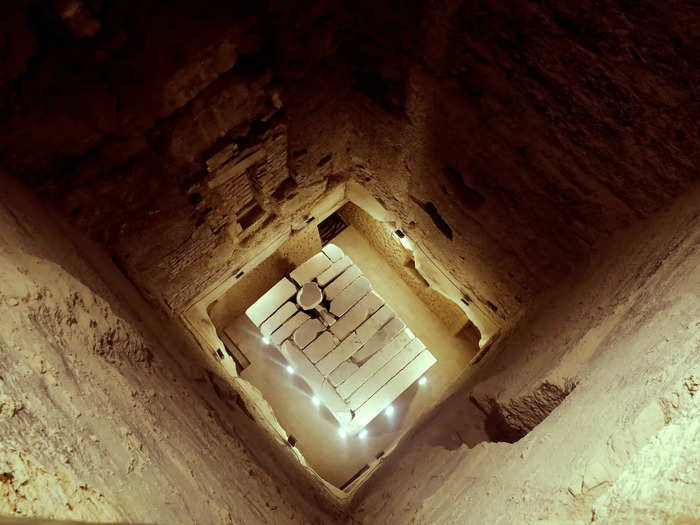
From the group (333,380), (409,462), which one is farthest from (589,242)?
(333,380)

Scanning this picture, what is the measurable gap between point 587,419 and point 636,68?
4.35 ft

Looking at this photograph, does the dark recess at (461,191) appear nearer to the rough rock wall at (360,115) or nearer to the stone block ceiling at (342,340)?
the rough rock wall at (360,115)

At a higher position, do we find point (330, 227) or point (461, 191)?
point (330, 227)

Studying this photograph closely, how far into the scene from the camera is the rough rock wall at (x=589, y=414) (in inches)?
43.1

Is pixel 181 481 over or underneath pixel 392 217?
underneath

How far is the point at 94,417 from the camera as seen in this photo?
145 centimetres

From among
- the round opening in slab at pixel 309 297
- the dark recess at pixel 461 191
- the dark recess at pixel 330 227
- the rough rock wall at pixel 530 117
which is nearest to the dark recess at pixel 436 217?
the rough rock wall at pixel 530 117

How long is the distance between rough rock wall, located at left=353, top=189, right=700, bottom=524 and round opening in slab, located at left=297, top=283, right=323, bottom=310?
2.02 m

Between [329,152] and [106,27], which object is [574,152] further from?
[106,27]

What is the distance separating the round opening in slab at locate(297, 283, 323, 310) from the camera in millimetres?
4766

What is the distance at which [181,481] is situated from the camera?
160 centimetres

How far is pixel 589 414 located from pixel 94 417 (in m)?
1.57

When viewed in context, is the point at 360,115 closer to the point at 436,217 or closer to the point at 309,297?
the point at 436,217

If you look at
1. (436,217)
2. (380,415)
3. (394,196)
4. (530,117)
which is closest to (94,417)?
(530,117)
